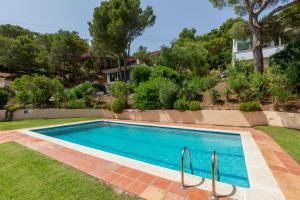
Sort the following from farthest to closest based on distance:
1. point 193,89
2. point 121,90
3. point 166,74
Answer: point 121,90, point 166,74, point 193,89

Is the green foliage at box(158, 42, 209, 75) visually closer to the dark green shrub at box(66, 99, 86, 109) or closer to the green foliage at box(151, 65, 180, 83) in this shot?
the green foliage at box(151, 65, 180, 83)

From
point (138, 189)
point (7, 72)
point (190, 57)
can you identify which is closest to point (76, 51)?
point (7, 72)

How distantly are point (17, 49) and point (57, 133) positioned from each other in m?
22.4

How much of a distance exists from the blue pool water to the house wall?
1563 millimetres

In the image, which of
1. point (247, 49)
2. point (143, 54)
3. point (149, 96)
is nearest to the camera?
point (149, 96)

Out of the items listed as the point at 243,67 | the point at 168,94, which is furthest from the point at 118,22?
the point at 243,67

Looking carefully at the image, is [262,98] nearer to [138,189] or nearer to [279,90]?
[279,90]

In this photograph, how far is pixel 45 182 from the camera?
3.27 m

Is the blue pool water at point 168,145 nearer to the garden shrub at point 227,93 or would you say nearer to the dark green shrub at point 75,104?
the garden shrub at point 227,93

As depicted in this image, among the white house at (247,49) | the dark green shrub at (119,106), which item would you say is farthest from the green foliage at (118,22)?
the white house at (247,49)

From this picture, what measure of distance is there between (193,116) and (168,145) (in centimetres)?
368

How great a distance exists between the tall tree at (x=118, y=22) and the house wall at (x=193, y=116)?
8987mm

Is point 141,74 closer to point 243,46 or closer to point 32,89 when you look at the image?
point 32,89

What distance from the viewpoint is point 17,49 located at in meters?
24.7
